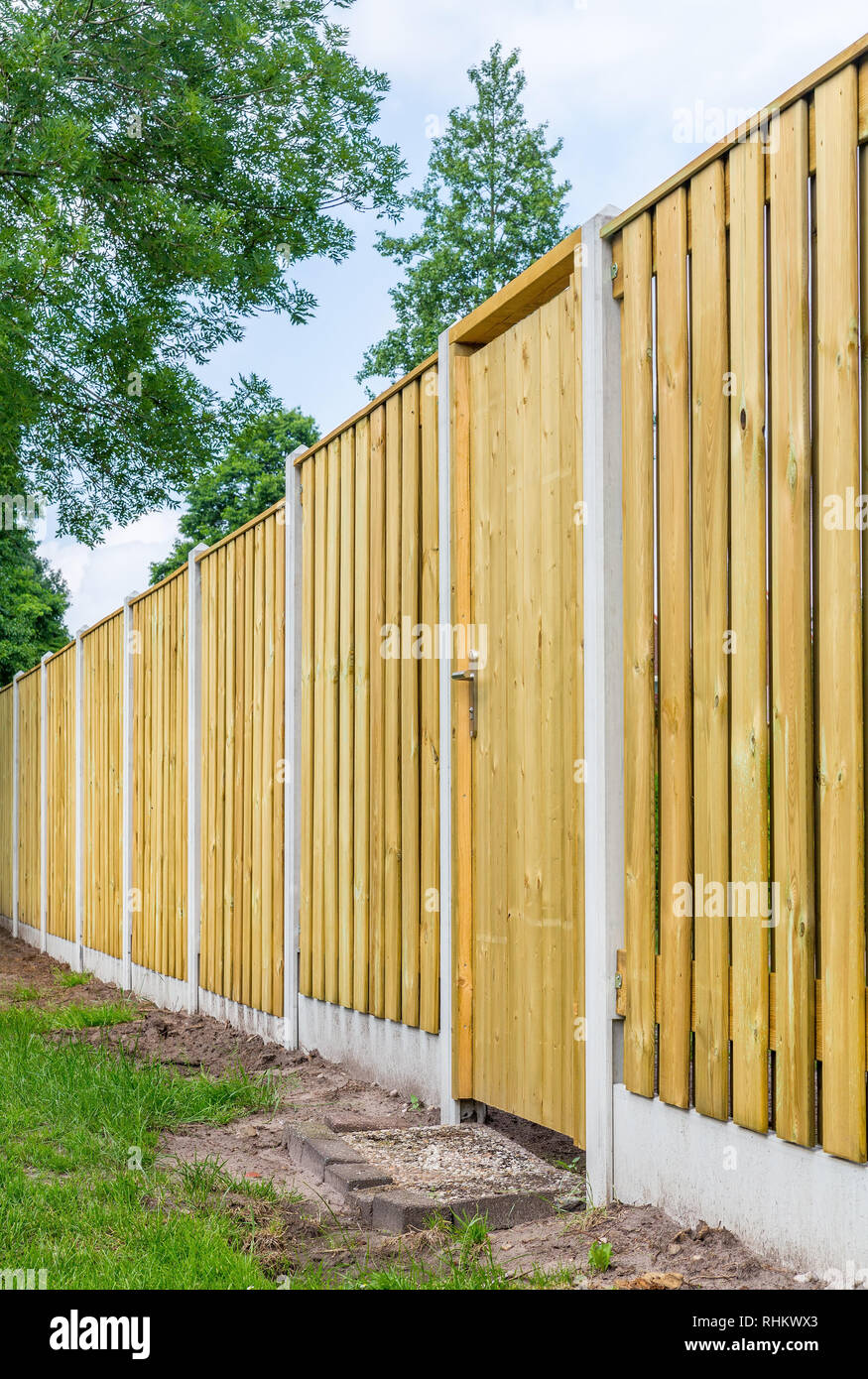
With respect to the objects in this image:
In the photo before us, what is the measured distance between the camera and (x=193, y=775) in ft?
26.0

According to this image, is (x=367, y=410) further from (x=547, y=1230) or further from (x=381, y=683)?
(x=547, y=1230)

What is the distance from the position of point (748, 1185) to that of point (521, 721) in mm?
1715

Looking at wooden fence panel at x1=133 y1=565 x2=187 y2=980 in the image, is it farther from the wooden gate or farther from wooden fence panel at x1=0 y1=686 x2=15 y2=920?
wooden fence panel at x1=0 y1=686 x2=15 y2=920

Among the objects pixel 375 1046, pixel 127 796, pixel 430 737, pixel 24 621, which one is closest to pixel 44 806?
pixel 127 796

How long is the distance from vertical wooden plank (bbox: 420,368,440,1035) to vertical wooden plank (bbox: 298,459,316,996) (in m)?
1.31

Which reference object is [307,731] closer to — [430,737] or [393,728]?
[393,728]

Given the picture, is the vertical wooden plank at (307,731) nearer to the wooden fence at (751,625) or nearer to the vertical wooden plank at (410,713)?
the vertical wooden plank at (410,713)

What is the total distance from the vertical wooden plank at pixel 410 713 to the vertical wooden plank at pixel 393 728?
47 millimetres

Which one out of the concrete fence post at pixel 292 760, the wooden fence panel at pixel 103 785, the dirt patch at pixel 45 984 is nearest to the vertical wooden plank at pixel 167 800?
the dirt patch at pixel 45 984

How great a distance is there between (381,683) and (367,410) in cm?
127

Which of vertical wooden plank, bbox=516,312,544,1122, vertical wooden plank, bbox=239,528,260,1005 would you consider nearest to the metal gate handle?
vertical wooden plank, bbox=516,312,544,1122

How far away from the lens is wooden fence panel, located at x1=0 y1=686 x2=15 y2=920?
14.7 m

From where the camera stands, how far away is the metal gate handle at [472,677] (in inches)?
180

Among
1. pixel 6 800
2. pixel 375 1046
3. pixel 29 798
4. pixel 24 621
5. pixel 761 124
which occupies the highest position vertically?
pixel 24 621
